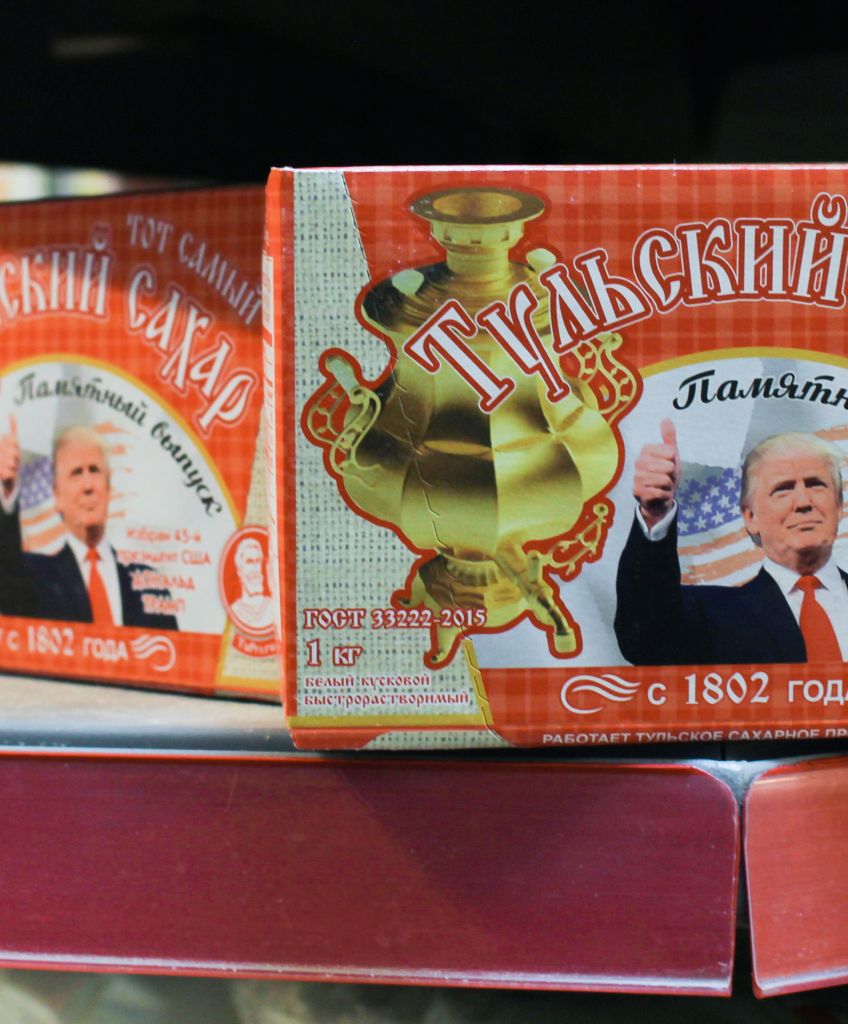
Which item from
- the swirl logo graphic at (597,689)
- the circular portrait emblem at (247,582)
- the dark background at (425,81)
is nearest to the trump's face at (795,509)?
the swirl logo graphic at (597,689)

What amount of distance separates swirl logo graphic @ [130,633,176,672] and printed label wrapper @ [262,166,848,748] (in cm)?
22

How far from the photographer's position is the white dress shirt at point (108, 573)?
32.2 inches

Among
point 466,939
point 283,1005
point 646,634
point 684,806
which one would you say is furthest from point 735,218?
point 283,1005

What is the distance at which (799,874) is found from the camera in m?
0.67

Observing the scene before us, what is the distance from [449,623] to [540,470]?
0.33 feet

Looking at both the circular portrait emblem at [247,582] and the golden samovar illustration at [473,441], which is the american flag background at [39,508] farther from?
the golden samovar illustration at [473,441]

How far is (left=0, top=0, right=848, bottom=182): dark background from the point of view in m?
1.05

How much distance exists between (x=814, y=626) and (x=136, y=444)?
497 millimetres

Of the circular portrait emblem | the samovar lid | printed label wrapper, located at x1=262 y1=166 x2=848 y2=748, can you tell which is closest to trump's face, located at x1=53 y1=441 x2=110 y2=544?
the circular portrait emblem

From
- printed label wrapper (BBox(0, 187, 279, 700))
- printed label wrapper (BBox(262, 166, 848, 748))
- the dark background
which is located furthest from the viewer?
the dark background

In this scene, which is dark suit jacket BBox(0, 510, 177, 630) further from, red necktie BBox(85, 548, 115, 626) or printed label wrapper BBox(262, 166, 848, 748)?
printed label wrapper BBox(262, 166, 848, 748)

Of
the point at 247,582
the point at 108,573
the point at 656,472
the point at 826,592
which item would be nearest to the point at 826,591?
the point at 826,592

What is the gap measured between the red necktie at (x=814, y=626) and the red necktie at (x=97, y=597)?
0.50m

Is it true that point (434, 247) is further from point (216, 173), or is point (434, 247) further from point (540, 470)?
point (216, 173)
